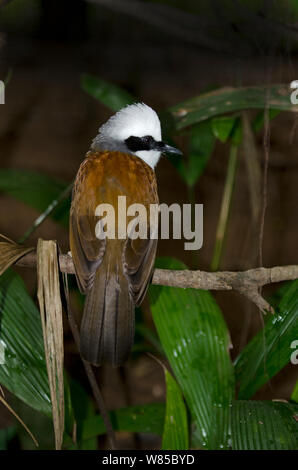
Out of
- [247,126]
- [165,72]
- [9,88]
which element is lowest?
[247,126]

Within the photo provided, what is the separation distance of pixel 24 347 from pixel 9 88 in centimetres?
533

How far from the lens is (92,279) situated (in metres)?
1.90

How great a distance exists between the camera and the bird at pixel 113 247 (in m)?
1.83

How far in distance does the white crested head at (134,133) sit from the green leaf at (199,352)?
0.45 m

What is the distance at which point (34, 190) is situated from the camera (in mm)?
2621

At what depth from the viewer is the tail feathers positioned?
1.82 meters

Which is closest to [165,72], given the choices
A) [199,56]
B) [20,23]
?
[199,56]

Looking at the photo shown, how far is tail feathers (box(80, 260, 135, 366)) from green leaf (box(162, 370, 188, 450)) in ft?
1.09

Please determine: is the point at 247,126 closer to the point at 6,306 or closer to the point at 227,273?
the point at 227,273

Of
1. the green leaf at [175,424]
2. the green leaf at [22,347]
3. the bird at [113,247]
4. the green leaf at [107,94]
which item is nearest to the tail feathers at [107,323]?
the bird at [113,247]

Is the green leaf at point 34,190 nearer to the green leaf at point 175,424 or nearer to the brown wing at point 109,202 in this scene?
→ the brown wing at point 109,202

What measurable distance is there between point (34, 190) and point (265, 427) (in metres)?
1.43

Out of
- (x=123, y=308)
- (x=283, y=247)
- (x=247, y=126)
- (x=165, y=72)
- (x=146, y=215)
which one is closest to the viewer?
(x=123, y=308)


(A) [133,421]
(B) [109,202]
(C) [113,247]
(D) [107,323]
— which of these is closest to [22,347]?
(D) [107,323]
